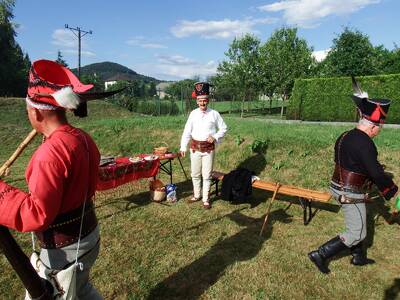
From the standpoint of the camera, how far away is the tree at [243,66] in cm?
3238

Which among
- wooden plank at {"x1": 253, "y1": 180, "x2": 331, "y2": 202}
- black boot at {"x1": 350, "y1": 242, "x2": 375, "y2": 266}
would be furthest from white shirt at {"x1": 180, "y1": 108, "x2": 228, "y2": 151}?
black boot at {"x1": 350, "y1": 242, "x2": 375, "y2": 266}

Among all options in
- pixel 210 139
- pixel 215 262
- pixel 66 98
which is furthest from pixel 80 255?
pixel 210 139

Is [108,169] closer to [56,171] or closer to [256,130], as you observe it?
[56,171]

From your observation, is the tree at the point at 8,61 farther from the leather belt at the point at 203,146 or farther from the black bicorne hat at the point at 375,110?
the black bicorne hat at the point at 375,110

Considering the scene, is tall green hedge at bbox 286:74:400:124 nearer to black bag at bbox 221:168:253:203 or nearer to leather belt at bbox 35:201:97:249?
black bag at bbox 221:168:253:203

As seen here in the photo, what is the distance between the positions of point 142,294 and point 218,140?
11.5 feet

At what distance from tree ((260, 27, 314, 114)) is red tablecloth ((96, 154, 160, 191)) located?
24.6m

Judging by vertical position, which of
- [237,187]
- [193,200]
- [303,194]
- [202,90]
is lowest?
[193,200]

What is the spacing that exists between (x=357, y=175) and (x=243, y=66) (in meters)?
30.1

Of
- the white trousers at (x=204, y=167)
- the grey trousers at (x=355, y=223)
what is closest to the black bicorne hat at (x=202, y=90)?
the white trousers at (x=204, y=167)

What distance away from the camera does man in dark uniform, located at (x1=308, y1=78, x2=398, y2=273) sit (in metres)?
4.00

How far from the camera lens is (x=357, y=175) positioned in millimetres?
4211

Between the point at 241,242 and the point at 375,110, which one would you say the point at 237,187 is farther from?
the point at 375,110

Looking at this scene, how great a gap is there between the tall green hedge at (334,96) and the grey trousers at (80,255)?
56.7 feet
